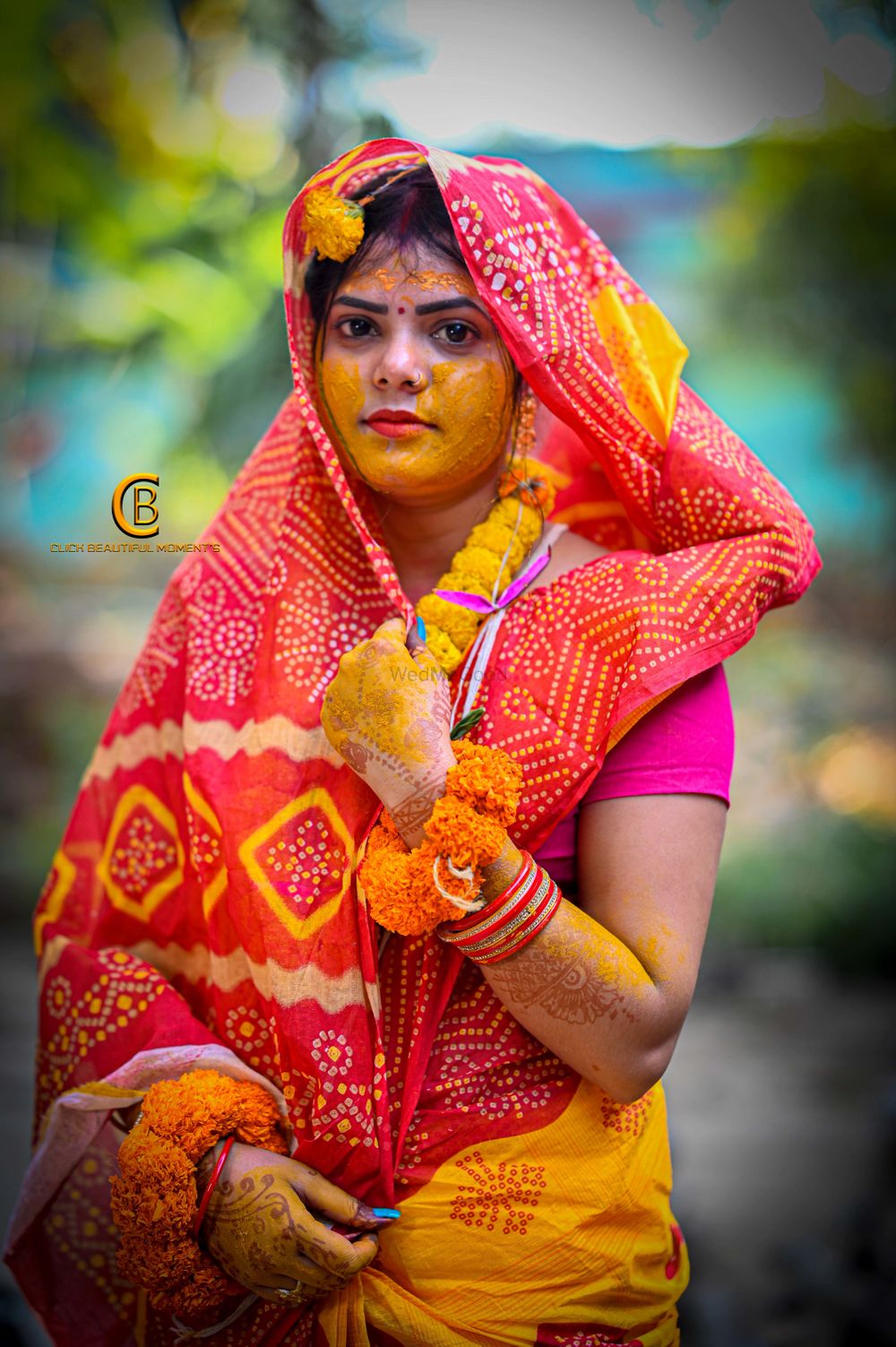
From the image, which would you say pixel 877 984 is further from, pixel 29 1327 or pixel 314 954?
pixel 314 954

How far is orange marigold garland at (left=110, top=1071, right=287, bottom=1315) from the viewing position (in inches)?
55.7

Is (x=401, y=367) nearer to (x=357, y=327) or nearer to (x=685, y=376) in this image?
(x=357, y=327)

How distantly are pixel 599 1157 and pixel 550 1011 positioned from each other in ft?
1.02

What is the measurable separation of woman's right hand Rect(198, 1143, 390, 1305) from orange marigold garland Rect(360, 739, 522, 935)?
386 millimetres

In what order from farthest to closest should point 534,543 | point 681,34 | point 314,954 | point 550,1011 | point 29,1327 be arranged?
point 681,34, point 29,1327, point 534,543, point 314,954, point 550,1011

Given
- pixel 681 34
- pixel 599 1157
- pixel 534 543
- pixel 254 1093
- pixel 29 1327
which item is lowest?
pixel 29 1327

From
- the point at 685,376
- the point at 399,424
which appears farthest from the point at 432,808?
the point at 685,376

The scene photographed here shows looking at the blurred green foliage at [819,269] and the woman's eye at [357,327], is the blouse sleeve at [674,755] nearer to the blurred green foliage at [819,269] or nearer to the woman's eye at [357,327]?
the woman's eye at [357,327]

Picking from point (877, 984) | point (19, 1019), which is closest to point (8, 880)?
point (19, 1019)

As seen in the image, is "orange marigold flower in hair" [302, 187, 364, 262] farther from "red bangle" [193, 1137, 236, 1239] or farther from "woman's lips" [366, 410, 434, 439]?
"red bangle" [193, 1137, 236, 1239]

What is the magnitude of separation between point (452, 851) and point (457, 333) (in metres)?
0.73

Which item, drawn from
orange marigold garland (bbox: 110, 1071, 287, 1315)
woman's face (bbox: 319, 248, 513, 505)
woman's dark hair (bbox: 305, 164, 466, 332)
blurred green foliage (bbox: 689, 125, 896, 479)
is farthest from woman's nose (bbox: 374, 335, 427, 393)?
blurred green foliage (bbox: 689, 125, 896, 479)

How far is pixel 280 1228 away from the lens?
139cm

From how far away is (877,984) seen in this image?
16.5ft
